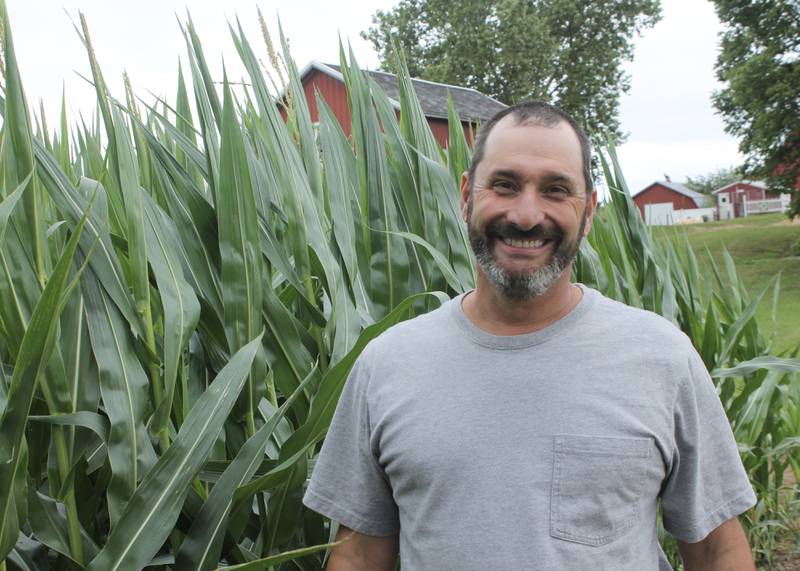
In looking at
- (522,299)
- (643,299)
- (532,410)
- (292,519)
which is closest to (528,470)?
(532,410)

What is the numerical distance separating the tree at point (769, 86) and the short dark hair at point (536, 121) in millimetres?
18934

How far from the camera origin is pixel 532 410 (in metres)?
1.25

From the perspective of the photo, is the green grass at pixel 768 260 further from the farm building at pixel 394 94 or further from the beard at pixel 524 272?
the beard at pixel 524 272

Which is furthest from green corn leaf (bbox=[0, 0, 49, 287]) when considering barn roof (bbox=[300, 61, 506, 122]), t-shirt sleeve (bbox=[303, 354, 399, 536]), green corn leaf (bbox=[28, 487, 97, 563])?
barn roof (bbox=[300, 61, 506, 122])

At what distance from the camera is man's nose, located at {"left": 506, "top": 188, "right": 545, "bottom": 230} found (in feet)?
4.30

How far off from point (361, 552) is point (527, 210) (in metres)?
0.67

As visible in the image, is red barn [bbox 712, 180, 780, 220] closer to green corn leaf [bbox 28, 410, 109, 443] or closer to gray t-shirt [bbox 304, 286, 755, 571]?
gray t-shirt [bbox 304, 286, 755, 571]

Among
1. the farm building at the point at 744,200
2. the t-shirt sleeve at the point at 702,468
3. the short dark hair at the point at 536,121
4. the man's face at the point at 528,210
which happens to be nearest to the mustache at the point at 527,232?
the man's face at the point at 528,210

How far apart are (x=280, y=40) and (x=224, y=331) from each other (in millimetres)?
884

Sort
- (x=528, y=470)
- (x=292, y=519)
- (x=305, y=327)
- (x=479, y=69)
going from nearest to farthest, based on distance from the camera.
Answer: (x=528, y=470) → (x=292, y=519) → (x=305, y=327) → (x=479, y=69)

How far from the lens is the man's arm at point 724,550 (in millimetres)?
1343

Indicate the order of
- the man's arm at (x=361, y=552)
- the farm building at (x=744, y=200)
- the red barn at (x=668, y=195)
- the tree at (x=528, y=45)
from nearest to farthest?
the man's arm at (x=361, y=552) < the tree at (x=528, y=45) < the farm building at (x=744, y=200) < the red barn at (x=668, y=195)

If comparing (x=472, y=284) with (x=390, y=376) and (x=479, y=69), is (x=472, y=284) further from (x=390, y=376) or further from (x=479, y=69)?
(x=479, y=69)

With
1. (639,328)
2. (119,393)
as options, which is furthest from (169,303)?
(639,328)
